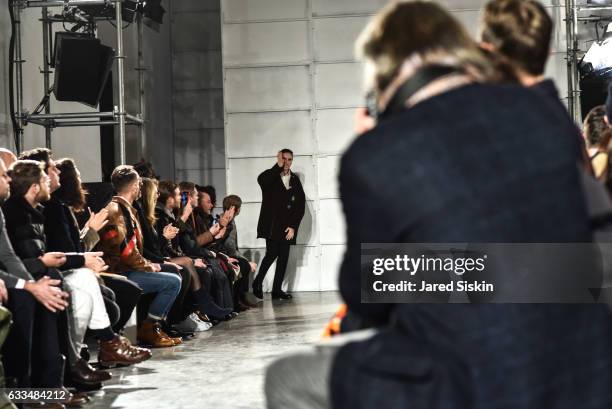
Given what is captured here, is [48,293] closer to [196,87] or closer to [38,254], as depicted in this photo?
[38,254]

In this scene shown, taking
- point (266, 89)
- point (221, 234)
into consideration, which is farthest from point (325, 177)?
point (221, 234)

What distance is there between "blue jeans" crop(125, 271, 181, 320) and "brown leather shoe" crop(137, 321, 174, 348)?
2.3 inches

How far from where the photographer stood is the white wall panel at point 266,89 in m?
9.95

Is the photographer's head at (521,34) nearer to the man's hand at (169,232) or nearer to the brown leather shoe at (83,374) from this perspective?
the brown leather shoe at (83,374)

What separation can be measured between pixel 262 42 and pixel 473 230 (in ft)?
29.1

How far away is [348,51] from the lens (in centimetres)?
992

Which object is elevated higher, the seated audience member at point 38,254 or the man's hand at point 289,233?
the seated audience member at point 38,254

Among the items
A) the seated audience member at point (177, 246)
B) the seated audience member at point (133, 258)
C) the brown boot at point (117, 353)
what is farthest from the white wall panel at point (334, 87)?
the brown boot at point (117, 353)

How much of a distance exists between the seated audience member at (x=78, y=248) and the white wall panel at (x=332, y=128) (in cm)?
503

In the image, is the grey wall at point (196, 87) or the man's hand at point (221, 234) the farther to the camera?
the grey wall at point (196, 87)

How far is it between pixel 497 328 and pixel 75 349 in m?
3.33

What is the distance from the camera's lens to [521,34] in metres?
2.11

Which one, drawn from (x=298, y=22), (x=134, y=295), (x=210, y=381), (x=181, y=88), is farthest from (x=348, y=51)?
(x=210, y=381)

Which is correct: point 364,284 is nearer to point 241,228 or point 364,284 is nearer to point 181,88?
point 241,228
